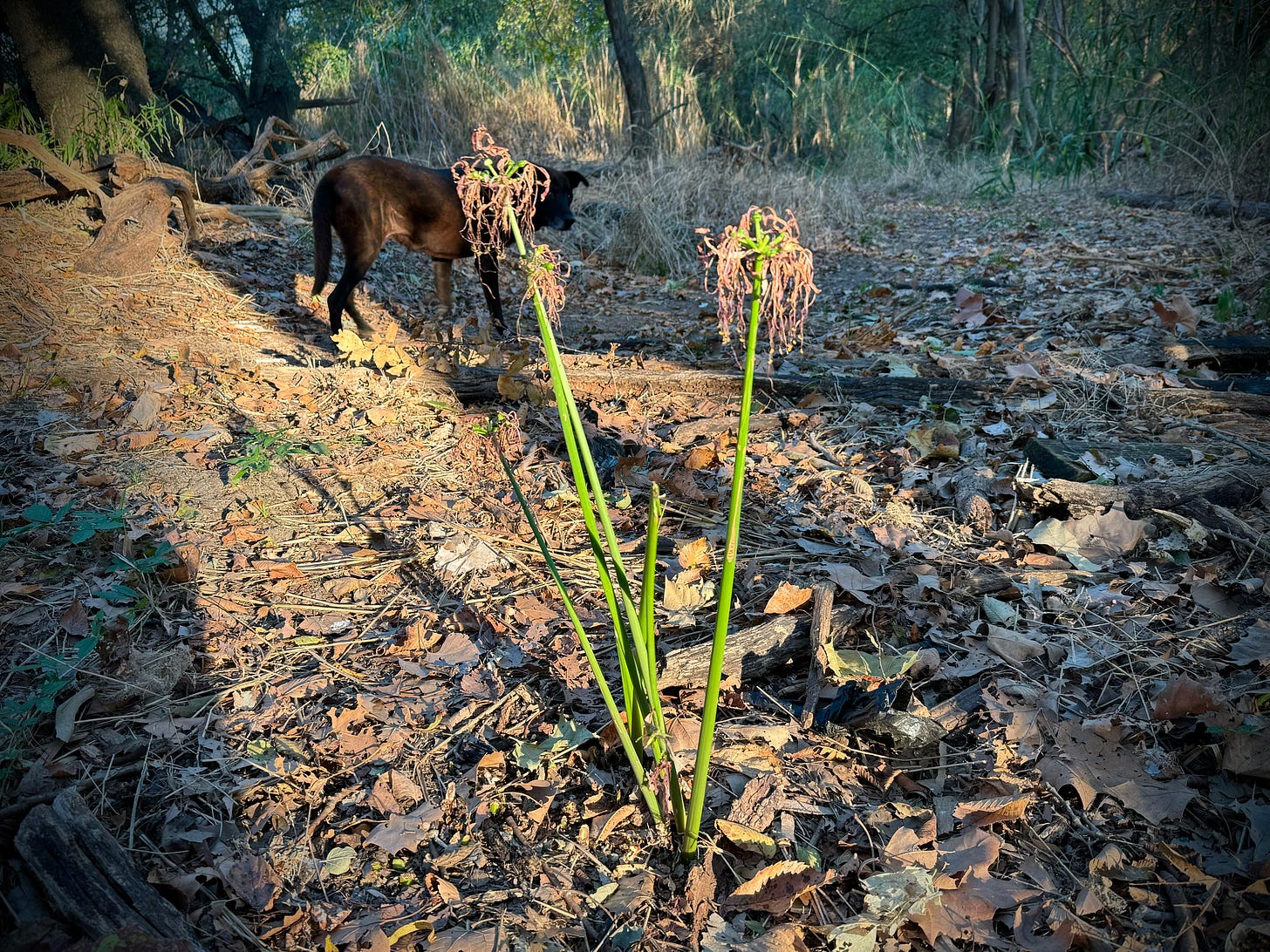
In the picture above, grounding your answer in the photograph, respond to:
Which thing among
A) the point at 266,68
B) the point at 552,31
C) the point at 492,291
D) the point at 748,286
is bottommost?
the point at 492,291

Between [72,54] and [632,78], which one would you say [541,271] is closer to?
[72,54]

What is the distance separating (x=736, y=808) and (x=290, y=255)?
224 inches

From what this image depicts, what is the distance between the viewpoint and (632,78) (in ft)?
29.8

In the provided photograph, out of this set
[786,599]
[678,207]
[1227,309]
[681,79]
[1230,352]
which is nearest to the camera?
[786,599]

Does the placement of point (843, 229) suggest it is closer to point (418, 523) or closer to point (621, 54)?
point (621, 54)

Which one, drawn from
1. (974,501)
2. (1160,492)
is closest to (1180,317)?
(1160,492)

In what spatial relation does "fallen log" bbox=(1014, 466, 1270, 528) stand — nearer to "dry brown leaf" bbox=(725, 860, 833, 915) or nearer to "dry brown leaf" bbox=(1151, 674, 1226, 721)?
"dry brown leaf" bbox=(1151, 674, 1226, 721)

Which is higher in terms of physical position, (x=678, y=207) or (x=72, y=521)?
(x=678, y=207)

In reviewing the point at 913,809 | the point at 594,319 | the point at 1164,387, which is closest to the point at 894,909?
the point at 913,809

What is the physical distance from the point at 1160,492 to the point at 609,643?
5.87ft

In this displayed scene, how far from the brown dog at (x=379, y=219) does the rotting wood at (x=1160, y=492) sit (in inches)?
120

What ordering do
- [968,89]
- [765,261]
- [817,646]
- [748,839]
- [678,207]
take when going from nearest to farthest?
[765,261] < [748,839] < [817,646] < [678,207] < [968,89]

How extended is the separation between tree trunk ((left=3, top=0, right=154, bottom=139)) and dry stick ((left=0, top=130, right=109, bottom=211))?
74 cm

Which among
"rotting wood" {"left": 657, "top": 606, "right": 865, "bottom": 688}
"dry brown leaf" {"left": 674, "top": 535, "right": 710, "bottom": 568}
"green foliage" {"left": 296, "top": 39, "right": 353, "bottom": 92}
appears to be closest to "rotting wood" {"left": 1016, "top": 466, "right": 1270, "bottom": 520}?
"rotting wood" {"left": 657, "top": 606, "right": 865, "bottom": 688}
